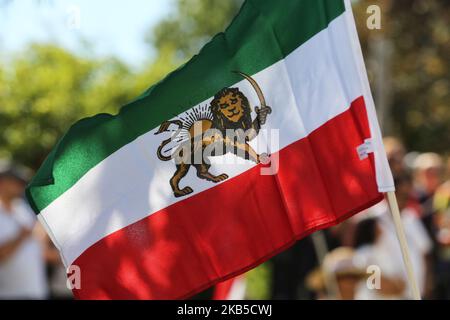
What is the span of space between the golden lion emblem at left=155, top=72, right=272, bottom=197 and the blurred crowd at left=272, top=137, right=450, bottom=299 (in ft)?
7.27

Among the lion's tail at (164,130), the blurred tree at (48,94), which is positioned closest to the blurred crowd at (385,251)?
the lion's tail at (164,130)

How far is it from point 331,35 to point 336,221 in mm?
865

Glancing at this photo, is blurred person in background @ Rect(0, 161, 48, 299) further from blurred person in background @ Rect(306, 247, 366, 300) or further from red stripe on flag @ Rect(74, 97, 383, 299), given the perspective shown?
red stripe on flag @ Rect(74, 97, 383, 299)

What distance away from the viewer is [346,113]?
520 centimetres

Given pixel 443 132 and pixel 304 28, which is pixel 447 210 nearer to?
pixel 304 28

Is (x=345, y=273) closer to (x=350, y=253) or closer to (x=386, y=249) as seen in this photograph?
(x=350, y=253)

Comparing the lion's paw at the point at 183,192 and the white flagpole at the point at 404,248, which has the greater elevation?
the lion's paw at the point at 183,192

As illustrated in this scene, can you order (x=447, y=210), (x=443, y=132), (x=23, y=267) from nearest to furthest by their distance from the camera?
1. (x=23, y=267)
2. (x=447, y=210)
3. (x=443, y=132)

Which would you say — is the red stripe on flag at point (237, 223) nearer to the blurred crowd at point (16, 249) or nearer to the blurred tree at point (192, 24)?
the blurred crowd at point (16, 249)

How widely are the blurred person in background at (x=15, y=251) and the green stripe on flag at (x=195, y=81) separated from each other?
3.28 meters

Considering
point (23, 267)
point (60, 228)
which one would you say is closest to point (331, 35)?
point (60, 228)

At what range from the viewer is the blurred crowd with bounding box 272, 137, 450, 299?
7867mm

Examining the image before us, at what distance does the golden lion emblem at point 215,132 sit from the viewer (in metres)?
5.12

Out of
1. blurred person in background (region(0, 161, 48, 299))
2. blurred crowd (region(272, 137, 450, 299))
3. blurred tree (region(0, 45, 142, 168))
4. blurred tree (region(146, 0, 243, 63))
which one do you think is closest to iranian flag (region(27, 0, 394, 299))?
blurred crowd (region(272, 137, 450, 299))
